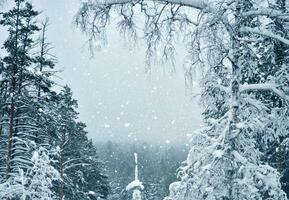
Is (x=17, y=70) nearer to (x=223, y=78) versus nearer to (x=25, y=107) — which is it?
(x=25, y=107)

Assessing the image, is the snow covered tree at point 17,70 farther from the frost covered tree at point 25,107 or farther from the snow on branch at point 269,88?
the snow on branch at point 269,88

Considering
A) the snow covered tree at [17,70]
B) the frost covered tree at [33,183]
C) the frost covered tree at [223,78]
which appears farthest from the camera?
the snow covered tree at [17,70]

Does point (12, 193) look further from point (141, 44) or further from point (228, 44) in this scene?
point (228, 44)

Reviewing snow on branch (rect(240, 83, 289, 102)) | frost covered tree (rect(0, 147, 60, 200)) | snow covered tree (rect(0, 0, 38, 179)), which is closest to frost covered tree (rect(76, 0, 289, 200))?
snow on branch (rect(240, 83, 289, 102))

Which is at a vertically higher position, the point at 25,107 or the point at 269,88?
the point at 25,107

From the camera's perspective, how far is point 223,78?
260 inches

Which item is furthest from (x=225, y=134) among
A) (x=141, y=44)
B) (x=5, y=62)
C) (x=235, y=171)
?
(x=5, y=62)

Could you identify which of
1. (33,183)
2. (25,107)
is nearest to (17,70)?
(25,107)

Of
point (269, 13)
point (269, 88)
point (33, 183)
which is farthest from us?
point (33, 183)

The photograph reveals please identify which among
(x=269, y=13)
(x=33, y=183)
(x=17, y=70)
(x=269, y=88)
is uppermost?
(x=17, y=70)

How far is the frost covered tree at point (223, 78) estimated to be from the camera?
5.86 meters

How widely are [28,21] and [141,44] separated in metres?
11.9

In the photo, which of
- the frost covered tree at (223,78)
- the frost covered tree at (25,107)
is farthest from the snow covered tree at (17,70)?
the frost covered tree at (223,78)

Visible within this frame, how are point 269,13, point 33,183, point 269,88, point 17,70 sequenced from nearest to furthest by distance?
point 269,13, point 269,88, point 33,183, point 17,70
